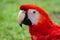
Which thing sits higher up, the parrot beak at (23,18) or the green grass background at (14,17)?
the parrot beak at (23,18)

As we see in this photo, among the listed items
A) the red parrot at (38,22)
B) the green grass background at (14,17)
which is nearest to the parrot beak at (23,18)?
the red parrot at (38,22)

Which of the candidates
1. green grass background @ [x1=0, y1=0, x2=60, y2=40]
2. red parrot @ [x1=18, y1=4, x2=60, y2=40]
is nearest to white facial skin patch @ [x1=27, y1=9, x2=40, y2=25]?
red parrot @ [x1=18, y1=4, x2=60, y2=40]

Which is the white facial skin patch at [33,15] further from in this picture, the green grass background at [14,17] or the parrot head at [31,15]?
the green grass background at [14,17]

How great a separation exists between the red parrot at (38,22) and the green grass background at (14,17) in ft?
3.69

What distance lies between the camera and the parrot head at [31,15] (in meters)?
5.19

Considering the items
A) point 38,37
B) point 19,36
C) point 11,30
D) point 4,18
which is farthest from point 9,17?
point 38,37

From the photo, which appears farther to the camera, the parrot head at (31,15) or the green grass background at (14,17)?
the green grass background at (14,17)

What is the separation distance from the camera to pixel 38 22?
5.20 meters

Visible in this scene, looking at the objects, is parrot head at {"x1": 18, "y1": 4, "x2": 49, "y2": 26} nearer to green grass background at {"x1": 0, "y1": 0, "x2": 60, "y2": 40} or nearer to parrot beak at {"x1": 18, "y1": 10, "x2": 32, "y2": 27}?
parrot beak at {"x1": 18, "y1": 10, "x2": 32, "y2": 27}

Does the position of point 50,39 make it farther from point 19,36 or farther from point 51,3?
point 51,3

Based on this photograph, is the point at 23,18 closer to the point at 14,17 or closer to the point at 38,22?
the point at 38,22

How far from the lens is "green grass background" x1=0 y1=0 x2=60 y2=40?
6.52m

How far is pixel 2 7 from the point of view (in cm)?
852

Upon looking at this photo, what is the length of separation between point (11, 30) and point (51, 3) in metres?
2.29
